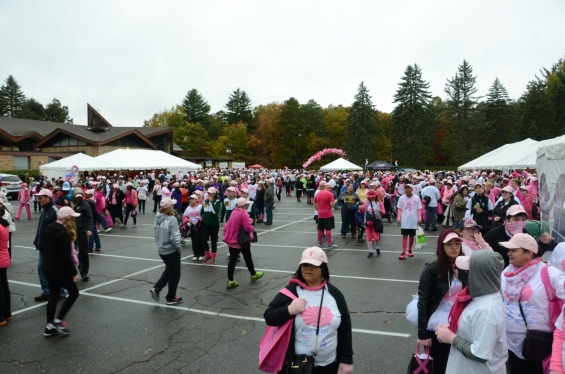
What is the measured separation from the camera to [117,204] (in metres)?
15.1

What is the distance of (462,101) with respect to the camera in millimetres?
65375

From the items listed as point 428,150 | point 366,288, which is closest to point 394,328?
point 366,288

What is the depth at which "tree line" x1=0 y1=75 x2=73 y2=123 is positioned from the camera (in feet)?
304

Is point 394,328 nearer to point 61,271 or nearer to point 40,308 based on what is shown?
point 61,271

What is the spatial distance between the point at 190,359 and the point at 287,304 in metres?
2.43

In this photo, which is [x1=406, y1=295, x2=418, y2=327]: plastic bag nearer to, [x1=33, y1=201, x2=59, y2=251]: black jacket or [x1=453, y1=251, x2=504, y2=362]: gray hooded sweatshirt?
[x1=453, y1=251, x2=504, y2=362]: gray hooded sweatshirt

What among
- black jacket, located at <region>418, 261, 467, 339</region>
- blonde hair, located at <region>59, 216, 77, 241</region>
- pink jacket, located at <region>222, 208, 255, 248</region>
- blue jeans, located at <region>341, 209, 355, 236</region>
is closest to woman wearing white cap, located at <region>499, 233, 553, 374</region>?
black jacket, located at <region>418, 261, 467, 339</region>

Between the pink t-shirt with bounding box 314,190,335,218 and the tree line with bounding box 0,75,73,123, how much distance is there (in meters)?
101

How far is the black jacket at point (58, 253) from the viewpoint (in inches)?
205

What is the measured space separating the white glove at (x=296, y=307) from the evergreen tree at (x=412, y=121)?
63504 mm

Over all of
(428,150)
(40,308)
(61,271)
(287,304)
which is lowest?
(40,308)

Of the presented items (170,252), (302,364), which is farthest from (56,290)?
(302,364)

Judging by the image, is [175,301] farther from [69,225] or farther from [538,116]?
[538,116]

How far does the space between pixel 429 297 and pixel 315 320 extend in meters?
1.22
